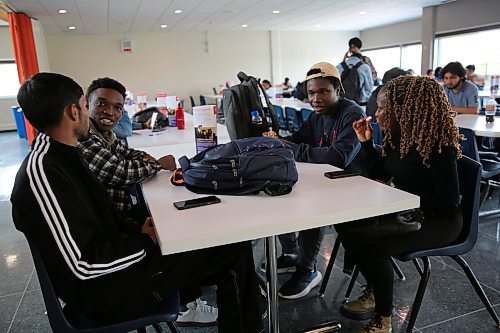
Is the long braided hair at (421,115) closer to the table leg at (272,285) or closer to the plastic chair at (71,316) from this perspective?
the table leg at (272,285)

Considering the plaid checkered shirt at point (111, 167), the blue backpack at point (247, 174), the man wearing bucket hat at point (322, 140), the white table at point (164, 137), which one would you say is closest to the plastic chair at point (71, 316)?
the blue backpack at point (247, 174)

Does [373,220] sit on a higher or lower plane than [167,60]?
lower

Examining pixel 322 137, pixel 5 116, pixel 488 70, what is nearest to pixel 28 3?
pixel 5 116

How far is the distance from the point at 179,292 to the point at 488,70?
989 centimetres

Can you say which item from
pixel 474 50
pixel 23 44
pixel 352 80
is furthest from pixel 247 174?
pixel 474 50

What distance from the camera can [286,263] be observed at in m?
2.41

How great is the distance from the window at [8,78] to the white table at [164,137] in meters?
9.00

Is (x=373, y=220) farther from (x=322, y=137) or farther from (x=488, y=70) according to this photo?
(x=488, y=70)

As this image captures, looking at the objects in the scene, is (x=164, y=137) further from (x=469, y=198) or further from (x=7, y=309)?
(x=469, y=198)

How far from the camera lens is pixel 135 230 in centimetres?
149

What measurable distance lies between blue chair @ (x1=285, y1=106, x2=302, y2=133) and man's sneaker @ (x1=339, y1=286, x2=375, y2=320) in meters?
3.29

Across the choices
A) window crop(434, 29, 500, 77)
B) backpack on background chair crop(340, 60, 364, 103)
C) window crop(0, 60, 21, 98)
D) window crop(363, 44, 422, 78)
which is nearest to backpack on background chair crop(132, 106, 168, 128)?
backpack on background chair crop(340, 60, 364, 103)

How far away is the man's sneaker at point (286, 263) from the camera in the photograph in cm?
237

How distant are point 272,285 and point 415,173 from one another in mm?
768
